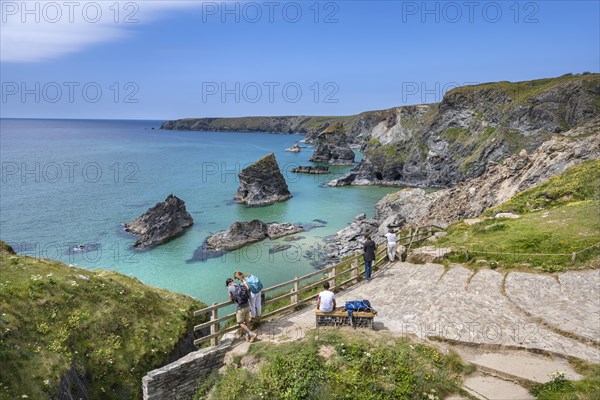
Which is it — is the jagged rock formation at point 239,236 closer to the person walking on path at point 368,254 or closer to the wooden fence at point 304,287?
the wooden fence at point 304,287

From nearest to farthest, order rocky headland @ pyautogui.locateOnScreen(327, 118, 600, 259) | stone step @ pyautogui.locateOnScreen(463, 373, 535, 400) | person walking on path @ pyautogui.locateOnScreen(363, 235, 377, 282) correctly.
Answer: stone step @ pyautogui.locateOnScreen(463, 373, 535, 400), person walking on path @ pyautogui.locateOnScreen(363, 235, 377, 282), rocky headland @ pyautogui.locateOnScreen(327, 118, 600, 259)

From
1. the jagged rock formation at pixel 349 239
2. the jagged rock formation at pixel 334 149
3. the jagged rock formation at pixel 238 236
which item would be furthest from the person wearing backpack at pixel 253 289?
the jagged rock formation at pixel 334 149

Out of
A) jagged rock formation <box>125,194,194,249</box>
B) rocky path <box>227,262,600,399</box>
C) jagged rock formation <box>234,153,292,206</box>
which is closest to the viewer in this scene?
rocky path <box>227,262,600,399</box>

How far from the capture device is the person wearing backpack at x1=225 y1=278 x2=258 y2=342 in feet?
46.1

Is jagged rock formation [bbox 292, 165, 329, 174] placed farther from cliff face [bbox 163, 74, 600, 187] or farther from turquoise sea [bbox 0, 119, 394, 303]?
cliff face [bbox 163, 74, 600, 187]

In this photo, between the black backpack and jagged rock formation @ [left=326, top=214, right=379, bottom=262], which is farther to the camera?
jagged rock formation @ [left=326, top=214, right=379, bottom=262]

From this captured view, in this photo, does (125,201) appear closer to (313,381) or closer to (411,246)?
(411,246)

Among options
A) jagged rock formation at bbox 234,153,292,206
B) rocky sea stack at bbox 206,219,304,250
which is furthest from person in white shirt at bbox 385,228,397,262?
jagged rock formation at bbox 234,153,292,206

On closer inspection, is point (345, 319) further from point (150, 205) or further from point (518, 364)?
point (150, 205)

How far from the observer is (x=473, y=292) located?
17.4m

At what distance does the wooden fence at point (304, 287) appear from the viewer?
559 inches

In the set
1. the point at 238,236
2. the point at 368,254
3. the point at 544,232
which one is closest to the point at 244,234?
the point at 238,236

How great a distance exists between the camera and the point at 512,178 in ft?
146

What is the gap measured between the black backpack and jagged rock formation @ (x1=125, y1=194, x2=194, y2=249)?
38479mm
